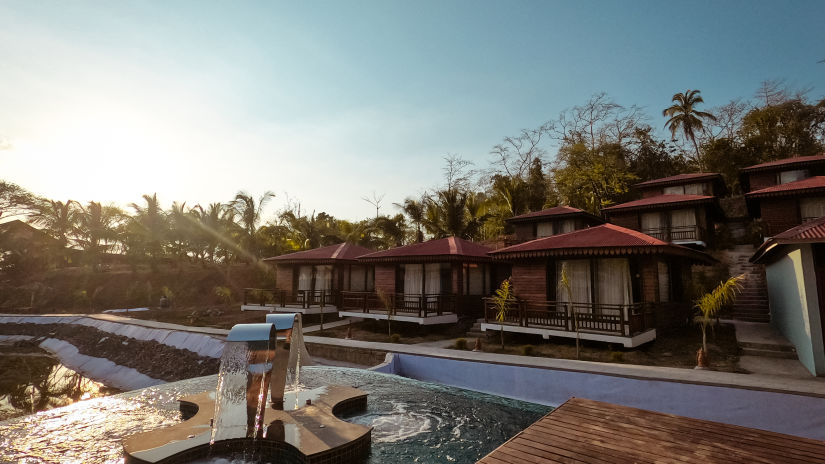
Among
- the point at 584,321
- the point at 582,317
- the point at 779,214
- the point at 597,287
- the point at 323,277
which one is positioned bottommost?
the point at 584,321

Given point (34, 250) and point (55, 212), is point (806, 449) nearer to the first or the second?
point (34, 250)

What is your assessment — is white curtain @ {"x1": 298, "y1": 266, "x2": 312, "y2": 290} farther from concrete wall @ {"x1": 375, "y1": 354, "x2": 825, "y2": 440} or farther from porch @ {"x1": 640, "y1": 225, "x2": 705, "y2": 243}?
porch @ {"x1": 640, "y1": 225, "x2": 705, "y2": 243}

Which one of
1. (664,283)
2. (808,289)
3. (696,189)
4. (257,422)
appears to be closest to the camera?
(257,422)

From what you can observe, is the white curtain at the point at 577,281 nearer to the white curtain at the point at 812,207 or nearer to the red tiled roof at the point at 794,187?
the red tiled roof at the point at 794,187

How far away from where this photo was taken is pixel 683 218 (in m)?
24.2

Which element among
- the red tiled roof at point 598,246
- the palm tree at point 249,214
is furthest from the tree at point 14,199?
the red tiled roof at point 598,246

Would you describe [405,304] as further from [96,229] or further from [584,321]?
[96,229]

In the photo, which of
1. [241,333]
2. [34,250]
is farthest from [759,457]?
[34,250]

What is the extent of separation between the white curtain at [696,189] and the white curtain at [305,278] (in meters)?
28.0

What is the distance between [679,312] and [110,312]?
38.6 m

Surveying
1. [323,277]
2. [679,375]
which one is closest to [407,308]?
[323,277]

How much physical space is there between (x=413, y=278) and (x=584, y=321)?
8950 mm

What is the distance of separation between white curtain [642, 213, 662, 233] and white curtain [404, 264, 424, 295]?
53.6 ft

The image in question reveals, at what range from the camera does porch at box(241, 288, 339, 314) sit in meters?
22.5
